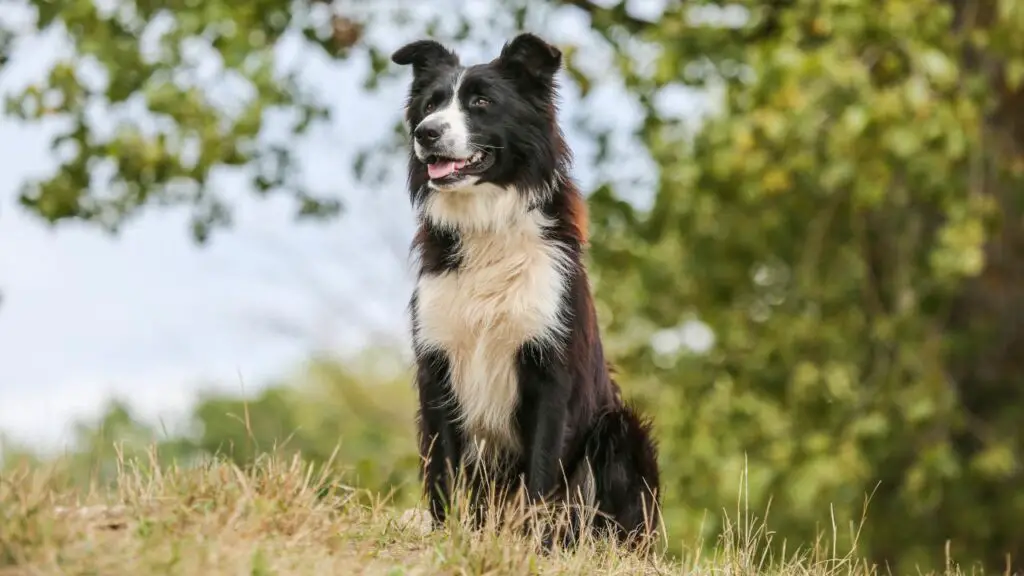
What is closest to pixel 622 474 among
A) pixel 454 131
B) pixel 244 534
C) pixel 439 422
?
pixel 439 422

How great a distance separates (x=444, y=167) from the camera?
558 cm

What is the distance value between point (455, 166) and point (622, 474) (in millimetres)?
1542

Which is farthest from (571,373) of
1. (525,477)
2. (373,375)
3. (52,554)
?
(373,375)

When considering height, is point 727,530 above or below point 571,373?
below

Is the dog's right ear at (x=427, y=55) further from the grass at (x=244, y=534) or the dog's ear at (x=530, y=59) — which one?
the grass at (x=244, y=534)

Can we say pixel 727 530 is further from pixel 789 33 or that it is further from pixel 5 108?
pixel 5 108

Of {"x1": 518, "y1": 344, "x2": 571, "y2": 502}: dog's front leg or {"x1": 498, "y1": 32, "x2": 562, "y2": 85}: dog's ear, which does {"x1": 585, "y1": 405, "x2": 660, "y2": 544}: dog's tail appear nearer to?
{"x1": 518, "y1": 344, "x2": 571, "y2": 502}: dog's front leg

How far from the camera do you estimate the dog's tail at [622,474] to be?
5.82m

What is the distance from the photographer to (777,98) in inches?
355

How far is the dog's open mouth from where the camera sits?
5566 millimetres

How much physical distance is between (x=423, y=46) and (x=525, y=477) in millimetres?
1978

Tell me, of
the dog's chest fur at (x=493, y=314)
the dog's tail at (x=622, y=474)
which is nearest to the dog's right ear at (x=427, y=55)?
the dog's chest fur at (x=493, y=314)

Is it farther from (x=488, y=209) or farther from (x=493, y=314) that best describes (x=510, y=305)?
(x=488, y=209)

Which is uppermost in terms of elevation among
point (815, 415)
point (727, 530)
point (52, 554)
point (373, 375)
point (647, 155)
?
point (647, 155)
